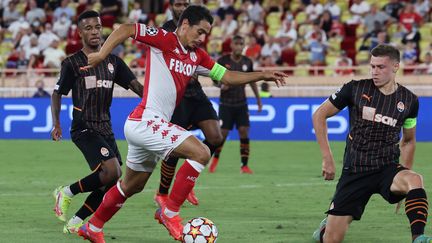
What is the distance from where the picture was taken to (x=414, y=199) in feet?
26.7

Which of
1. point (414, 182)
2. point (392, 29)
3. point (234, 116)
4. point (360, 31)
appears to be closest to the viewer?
point (414, 182)

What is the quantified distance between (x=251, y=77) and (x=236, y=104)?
27.8ft

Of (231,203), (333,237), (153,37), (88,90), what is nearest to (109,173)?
(88,90)

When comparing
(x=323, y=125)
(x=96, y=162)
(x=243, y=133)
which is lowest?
(x=243, y=133)

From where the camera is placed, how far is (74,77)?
33.7 feet

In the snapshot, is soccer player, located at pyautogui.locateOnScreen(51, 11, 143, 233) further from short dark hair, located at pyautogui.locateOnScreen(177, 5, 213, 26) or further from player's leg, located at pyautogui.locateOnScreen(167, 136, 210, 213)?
short dark hair, located at pyautogui.locateOnScreen(177, 5, 213, 26)

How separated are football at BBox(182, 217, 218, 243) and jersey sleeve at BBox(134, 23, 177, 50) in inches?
59.6

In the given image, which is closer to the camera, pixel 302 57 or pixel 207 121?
pixel 207 121

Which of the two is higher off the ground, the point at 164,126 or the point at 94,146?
the point at 164,126

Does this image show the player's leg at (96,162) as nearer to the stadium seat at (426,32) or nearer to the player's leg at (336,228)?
the player's leg at (336,228)

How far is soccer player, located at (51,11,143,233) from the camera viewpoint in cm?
1002

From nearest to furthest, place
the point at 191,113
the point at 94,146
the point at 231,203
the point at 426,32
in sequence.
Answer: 1. the point at 94,146
2. the point at 191,113
3. the point at 231,203
4. the point at 426,32

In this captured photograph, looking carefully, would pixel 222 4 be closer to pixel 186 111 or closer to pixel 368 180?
pixel 186 111

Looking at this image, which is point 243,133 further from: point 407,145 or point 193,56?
point 407,145
